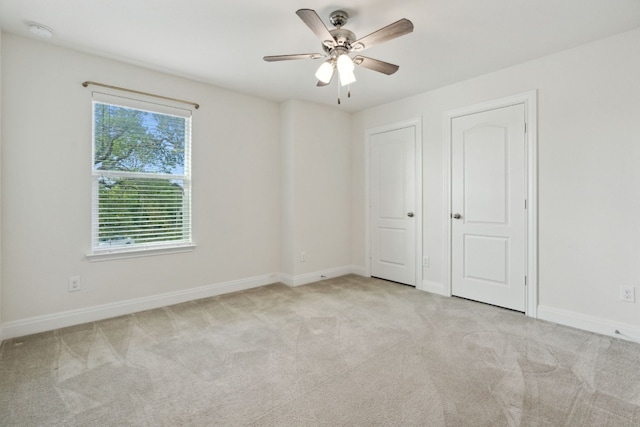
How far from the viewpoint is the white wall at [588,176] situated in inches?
100.0

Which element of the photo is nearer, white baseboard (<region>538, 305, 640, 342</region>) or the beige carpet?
the beige carpet

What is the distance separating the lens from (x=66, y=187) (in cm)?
282

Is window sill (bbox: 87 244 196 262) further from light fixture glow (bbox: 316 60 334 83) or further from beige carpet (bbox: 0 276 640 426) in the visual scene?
light fixture glow (bbox: 316 60 334 83)

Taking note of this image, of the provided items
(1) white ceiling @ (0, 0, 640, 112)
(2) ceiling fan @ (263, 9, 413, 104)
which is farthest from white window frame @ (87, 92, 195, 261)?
(2) ceiling fan @ (263, 9, 413, 104)

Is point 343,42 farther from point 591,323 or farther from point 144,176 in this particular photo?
point 591,323

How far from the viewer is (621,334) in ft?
8.40

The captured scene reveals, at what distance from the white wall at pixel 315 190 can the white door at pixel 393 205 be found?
448 millimetres

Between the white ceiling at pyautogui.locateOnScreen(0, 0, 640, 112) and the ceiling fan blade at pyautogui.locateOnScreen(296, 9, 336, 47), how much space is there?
21 centimetres

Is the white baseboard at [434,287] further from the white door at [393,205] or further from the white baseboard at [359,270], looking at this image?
the white baseboard at [359,270]

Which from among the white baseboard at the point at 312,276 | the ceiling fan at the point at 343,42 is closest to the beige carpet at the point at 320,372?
the white baseboard at the point at 312,276

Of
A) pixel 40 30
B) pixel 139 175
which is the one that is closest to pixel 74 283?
pixel 139 175

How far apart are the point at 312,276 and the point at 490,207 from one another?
2339 millimetres

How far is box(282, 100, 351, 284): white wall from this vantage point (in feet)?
13.9

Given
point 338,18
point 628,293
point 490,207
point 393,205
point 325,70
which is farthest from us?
point 393,205
